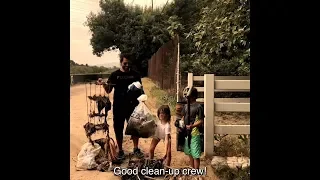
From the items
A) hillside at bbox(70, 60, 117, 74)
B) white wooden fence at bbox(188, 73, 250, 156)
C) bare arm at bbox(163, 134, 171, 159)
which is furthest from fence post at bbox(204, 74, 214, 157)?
hillside at bbox(70, 60, 117, 74)

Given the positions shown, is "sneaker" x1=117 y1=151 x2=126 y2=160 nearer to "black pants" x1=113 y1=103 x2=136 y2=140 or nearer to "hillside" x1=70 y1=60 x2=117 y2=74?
"black pants" x1=113 y1=103 x2=136 y2=140

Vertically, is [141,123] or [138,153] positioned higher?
[141,123]

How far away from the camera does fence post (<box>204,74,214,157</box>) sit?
4.64 feet

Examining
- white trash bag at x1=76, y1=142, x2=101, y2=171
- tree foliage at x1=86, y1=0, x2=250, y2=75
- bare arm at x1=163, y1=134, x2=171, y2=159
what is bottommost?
white trash bag at x1=76, y1=142, x2=101, y2=171

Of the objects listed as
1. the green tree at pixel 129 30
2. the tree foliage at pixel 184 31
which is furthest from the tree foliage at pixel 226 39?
the green tree at pixel 129 30

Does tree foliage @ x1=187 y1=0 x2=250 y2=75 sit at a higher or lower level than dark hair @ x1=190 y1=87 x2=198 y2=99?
higher

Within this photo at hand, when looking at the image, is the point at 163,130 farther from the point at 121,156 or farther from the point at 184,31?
the point at 184,31

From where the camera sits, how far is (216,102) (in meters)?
1.43

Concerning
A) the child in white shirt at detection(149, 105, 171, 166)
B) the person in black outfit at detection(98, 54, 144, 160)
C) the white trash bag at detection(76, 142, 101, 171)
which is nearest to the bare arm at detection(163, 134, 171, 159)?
the child in white shirt at detection(149, 105, 171, 166)

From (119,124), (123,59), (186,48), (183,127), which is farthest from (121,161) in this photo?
(186,48)

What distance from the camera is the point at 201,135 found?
1413mm

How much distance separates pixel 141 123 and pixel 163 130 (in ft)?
0.27

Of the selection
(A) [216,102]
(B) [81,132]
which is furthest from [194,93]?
(B) [81,132]

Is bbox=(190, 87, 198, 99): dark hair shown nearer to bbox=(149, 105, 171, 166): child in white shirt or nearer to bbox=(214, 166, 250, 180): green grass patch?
bbox=(149, 105, 171, 166): child in white shirt
